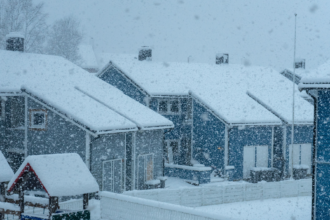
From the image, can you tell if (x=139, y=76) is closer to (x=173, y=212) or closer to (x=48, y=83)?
(x=48, y=83)

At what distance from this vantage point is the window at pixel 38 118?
1739 cm

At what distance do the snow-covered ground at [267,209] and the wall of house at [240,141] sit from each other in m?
4.85

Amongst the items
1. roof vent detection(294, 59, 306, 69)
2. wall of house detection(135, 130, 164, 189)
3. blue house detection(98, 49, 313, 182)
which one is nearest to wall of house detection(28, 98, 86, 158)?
wall of house detection(135, 130, 164, 189)

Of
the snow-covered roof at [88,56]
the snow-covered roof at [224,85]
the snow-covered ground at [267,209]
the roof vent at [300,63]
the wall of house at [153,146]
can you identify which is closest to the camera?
the snow-covered ground at [267,209]

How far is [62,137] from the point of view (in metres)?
17.1

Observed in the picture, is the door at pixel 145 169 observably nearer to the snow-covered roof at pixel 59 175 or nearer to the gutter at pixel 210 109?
the gutter at pixel 210 109

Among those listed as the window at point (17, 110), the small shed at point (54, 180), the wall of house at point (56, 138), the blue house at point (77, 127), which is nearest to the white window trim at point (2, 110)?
the blue house at point (77, 127)

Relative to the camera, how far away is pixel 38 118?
17.8m

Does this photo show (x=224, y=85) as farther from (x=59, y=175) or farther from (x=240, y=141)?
(x=59, y=175)

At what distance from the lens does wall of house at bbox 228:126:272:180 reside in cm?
2402

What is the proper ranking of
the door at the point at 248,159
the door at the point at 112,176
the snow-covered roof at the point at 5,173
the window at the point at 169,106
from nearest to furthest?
1. the snow-covered roof at the point at 5,173
2. the door at the point at 112,176
3. the door at the point at 248,159
4. the window at the point at 169,106

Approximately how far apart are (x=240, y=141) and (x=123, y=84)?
28.6 ft

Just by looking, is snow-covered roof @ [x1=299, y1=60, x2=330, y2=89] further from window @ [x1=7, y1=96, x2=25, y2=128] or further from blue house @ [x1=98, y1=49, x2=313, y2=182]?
window @ [x1=7, y1=96, x2=25, y2=128]

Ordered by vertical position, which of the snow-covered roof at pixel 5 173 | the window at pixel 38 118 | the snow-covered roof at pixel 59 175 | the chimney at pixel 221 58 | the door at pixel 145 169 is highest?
the chimney at pixel 221 58
